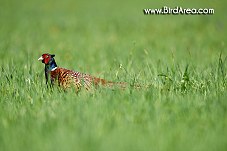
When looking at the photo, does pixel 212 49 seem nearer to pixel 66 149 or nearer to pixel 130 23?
pixel 130 23

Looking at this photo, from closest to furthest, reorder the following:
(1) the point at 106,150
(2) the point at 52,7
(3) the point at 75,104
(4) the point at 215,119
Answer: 1. (1) the point at 106,150
2. (4) the point at 215,119
3. (3) the point at 75,104
4. (2) the point at 52,7

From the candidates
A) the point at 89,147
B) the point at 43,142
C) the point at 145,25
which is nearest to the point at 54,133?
the point at 43,142

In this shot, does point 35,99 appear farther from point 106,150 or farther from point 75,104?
point 106,150

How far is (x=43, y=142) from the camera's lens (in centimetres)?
342

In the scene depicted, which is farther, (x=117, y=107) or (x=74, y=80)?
(x=74, y=80)

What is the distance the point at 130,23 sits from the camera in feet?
43.1

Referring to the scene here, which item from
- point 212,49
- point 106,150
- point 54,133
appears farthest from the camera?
point 212,49

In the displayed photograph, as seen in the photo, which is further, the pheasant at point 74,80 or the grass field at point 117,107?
the pheasant at point 74,80

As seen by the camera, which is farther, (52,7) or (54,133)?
(52,7)

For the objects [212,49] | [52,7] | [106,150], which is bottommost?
[106,150]

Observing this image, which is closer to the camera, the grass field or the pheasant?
the grass field

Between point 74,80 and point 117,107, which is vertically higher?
point 74,80

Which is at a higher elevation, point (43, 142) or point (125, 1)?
point (125, 1)

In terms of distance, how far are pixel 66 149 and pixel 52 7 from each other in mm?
15098
